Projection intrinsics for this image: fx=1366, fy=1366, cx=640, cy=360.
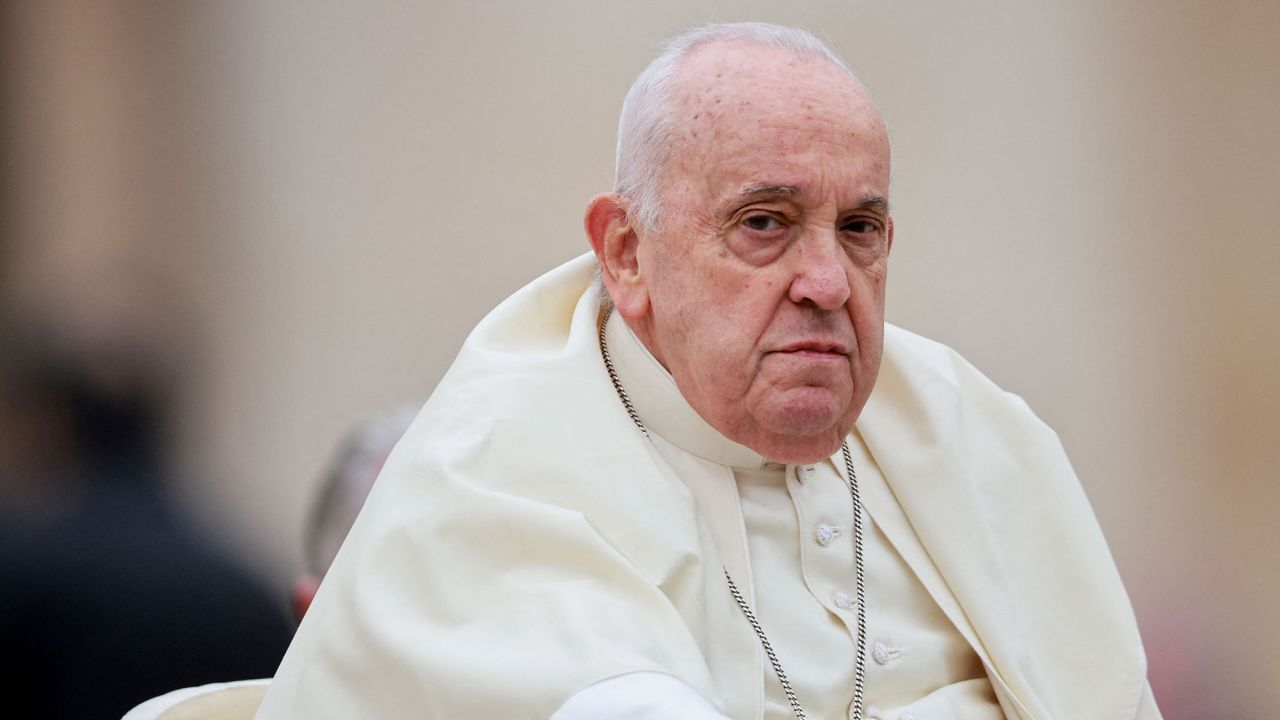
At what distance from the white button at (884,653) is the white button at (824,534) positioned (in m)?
0.21

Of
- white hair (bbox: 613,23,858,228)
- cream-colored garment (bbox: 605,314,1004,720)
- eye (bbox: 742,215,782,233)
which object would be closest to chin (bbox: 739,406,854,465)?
cream-colored garment (bbox: 605,314,1004,720)

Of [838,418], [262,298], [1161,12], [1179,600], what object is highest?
[1161,12]

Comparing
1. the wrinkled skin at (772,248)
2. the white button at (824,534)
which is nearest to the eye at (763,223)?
the wrinkled skin at (772,248)

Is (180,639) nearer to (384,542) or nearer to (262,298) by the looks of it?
(262,298)

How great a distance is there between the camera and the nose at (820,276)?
2.31 meters

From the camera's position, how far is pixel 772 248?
236cm

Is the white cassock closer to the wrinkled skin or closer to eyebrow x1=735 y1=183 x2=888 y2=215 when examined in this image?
the wrinkled skin

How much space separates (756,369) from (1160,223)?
3.42m

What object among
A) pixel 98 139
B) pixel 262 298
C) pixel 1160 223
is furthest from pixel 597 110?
pixel 1160 223

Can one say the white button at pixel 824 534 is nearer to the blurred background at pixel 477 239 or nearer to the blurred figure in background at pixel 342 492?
the blurred figure in background at pixel 342 492

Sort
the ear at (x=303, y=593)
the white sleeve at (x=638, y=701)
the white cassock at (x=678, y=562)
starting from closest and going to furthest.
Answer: the white sleeve at (x=638, y=701), the white cassock at (x=678, y=562), the ear at (x=303, y=593)

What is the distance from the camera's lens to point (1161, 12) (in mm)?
5301

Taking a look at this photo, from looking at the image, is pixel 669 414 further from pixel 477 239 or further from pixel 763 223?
pixel 477 239

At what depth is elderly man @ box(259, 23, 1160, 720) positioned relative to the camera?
2.12 metres
